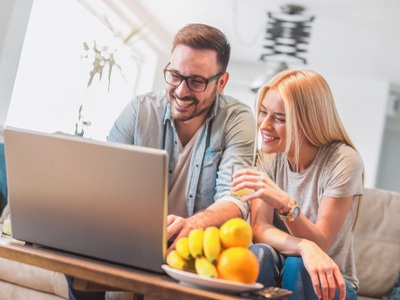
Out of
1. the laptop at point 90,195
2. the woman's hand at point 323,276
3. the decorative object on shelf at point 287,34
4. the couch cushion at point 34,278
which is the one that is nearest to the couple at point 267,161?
the woman's hand at point 323,276

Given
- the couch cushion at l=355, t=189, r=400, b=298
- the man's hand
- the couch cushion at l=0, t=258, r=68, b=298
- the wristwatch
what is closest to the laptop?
the man's hand

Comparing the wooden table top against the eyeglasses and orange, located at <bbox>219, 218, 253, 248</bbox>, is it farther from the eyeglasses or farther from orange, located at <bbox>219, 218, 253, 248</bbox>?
the eyeglasses

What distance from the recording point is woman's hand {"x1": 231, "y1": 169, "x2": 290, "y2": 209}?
57.3 inches

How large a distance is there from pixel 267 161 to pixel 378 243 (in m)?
0.83

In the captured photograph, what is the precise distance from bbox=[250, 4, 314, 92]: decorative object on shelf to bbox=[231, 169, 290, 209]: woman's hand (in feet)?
16.8

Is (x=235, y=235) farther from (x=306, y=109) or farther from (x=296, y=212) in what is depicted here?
(x=306, y=109)

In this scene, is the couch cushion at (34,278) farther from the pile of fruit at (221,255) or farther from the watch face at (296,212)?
the pile of fruit at (221,255)

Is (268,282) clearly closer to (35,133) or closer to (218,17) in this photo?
(35,133)

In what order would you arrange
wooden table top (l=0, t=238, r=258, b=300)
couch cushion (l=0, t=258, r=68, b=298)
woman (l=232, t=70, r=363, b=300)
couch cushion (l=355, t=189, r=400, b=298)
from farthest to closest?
couch cushion (l=355, t=189, r=400, b=298)
couch cushion (l=0, t=258, r=68, b=298)
woman (l=232, t=70, r=363, b=300)
wooden table top (l=0, t=238, r=258, b=300)

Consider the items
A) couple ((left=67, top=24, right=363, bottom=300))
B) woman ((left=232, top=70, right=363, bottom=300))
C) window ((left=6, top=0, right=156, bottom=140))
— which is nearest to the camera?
couple ((left=67, top=24, right=363, bottom=300))

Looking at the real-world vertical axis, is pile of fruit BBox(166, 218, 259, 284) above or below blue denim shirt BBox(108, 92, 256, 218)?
below

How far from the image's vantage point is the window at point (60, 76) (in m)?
4.80

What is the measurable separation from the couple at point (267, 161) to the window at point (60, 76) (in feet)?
7.07

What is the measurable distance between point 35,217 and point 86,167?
7.7 inches
